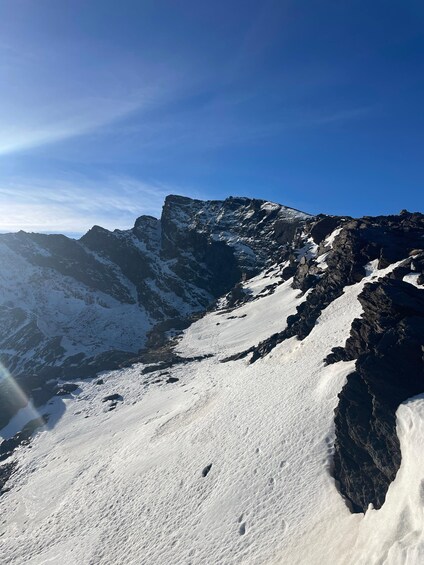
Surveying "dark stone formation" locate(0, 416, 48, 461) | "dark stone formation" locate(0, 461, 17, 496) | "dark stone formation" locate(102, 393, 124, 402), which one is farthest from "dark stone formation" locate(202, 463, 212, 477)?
"dark stone formation" locate(0, 416, 48, 461)

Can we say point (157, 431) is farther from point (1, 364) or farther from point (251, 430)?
point (1, 364)

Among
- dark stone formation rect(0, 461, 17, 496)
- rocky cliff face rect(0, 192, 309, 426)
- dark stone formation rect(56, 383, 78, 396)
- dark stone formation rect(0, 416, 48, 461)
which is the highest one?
rocky cliff face rect(0, 192, 309, 426)

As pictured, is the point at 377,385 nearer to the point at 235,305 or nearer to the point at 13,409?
the point at 13,409

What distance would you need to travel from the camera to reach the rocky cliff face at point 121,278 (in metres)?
82.6

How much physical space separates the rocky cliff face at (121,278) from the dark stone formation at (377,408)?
50343mm

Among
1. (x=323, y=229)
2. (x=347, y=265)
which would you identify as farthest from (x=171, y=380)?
(x=323, y=229)

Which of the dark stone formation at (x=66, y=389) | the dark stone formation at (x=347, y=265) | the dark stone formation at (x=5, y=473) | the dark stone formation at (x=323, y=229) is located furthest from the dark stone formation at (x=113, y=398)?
the dark stone formation at (x=323, y=229)

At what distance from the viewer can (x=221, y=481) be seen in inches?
971

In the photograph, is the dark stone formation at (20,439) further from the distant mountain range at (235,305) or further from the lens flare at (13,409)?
the lens flare at (13,409)

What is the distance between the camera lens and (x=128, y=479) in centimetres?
2962

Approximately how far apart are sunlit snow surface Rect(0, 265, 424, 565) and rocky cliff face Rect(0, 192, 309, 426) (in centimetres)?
2710

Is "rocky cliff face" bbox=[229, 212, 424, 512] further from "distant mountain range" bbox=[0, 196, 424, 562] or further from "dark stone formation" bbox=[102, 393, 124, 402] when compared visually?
"dark stone formation" bbox=[102, 393, 124, 402]

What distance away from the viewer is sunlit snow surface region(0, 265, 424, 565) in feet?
59.3

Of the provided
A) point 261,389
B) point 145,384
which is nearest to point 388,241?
point 261,389
